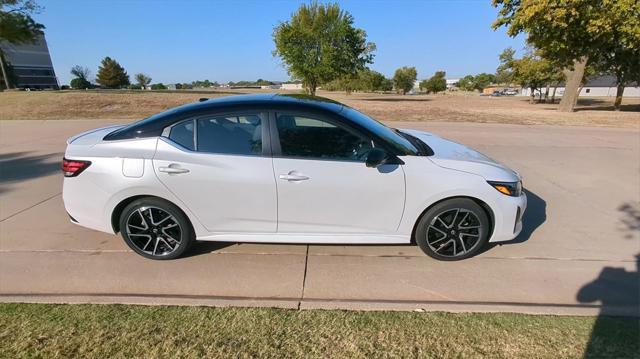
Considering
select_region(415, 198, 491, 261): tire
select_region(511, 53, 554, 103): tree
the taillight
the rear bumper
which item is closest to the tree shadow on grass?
the rear bumper

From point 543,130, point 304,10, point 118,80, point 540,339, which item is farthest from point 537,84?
point 118,80

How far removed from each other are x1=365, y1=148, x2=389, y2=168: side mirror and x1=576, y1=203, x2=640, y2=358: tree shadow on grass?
1894 millimetres

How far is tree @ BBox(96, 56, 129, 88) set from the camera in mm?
84062

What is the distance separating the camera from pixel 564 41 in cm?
2067

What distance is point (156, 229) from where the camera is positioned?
11.4 ft

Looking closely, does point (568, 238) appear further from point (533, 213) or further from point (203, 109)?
point (203, 109)

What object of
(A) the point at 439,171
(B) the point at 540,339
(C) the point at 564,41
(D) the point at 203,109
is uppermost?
(C) the point at 564,41

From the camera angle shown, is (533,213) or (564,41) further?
(564,41)

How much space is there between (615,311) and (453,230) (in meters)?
1.30

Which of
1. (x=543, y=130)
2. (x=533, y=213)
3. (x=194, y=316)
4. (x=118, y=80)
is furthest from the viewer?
(x=118, y=80)

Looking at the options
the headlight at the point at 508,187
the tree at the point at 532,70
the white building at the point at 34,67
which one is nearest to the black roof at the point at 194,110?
the headlight at the point at 508,187

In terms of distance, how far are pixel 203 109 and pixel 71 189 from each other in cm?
148

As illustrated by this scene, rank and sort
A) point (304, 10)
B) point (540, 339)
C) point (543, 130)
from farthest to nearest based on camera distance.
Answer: point (304, 10)
point (543, 130)
point (540, 339)

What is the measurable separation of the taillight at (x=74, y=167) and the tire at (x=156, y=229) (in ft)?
1.73
